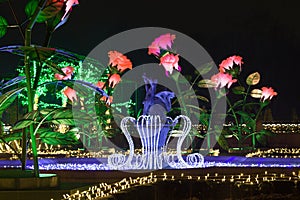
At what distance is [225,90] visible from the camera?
42.3ft

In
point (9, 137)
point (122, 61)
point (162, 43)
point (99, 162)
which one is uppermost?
point (162, 43)


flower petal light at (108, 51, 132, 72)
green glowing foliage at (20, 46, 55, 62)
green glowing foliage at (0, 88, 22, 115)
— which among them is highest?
flower petal light at (108, 51, 132, 72)

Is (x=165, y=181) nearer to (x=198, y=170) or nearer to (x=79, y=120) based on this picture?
(x=198, y=170)

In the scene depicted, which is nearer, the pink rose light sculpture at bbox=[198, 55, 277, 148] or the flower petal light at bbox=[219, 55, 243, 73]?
the pink rose light sculpture at bbox=[198, 55, 277, 148]

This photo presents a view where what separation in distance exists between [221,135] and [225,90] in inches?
34.2

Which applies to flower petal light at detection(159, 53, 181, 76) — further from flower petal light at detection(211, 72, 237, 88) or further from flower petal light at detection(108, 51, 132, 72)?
flower petal light at detection(211, 72, 237, 88)

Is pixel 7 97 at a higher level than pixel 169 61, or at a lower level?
lower

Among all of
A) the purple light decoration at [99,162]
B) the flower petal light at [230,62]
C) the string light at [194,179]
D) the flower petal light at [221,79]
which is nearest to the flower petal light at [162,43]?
the purple light decoration at [99,162]

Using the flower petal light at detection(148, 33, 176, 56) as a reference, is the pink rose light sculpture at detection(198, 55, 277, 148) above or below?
below

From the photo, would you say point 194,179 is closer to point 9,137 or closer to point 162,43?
point 9,137

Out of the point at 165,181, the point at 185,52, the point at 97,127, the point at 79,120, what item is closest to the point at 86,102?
the point at 97,127

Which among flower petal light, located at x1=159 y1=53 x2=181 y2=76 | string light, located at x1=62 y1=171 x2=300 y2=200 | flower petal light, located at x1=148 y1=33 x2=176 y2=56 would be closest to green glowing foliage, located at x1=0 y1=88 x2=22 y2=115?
string light, located at x1=62 y1=171 x2=300 y2=200

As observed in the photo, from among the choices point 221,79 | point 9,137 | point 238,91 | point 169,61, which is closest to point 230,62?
point 238,91

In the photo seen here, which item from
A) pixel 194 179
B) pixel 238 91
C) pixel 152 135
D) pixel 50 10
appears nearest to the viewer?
pixel 50 10
